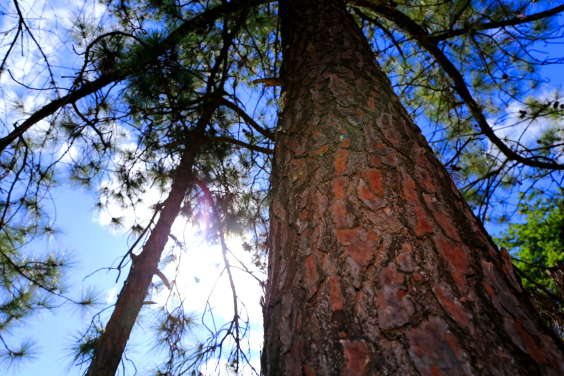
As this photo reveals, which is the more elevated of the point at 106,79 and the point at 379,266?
the point at 106,79

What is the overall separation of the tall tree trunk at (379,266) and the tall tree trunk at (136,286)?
130 centimetres

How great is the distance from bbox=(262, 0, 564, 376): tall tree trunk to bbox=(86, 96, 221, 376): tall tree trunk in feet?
4.28

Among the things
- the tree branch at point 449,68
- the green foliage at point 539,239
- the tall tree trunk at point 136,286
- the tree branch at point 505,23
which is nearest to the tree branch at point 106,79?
the tall tree trunk at point 136,286

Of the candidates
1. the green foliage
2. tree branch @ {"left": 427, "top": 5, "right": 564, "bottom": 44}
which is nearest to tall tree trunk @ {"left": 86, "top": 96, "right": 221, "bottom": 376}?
tree branch @ {"left": 427, "top": 5, "right": 564, "bottom": 44}

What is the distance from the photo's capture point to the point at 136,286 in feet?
5.87

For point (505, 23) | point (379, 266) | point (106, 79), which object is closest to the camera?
point (379, 266)

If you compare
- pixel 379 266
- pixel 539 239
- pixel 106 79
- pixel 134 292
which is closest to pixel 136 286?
pixel 134 292

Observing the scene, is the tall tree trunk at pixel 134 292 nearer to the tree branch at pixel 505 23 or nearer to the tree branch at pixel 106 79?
the tree branch at pixel 106 79

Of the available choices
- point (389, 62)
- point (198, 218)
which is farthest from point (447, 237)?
point (389, 62)

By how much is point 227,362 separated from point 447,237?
6.68 ft

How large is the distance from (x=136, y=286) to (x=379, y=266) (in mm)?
1649

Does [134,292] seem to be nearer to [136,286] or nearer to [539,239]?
[136,286]

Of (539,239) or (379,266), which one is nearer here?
(379,266)

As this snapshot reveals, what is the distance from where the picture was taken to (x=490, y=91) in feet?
9.25
